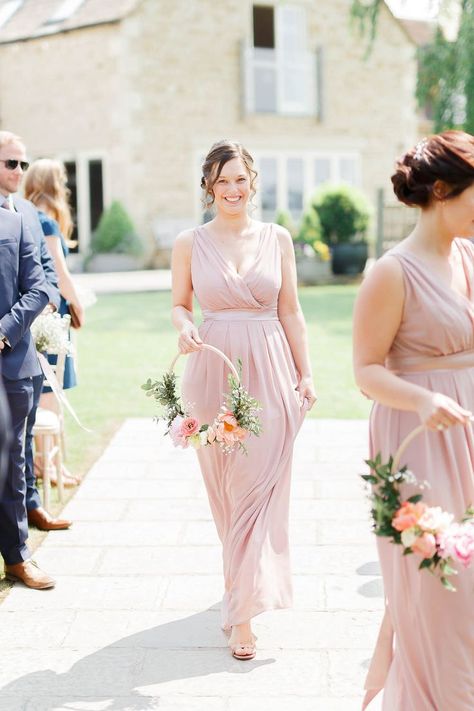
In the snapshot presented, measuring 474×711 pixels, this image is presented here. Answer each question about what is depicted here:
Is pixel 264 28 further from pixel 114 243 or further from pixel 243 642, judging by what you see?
pixel 243 642

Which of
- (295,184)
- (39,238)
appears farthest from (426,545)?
(295,184)

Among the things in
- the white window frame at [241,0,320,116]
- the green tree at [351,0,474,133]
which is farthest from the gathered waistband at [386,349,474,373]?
the white window frame at [241,0,320,116]

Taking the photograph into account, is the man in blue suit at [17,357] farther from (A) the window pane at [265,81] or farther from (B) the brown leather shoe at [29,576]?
(A) the window pane at [265,81]

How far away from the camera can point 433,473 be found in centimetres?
293

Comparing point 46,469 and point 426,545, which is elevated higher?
point 426,545

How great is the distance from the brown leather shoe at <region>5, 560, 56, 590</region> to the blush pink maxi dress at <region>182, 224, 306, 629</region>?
102 centimetres

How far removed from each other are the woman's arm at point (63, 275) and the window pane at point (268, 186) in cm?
2236

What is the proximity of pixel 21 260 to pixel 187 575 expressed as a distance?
1.75 metres

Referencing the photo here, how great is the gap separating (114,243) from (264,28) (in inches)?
318

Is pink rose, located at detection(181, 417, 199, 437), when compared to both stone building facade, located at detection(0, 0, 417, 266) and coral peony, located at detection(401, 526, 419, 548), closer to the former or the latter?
coral peony, located at detection(401, 526, 419, 548)

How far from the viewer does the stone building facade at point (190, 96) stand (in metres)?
26.4

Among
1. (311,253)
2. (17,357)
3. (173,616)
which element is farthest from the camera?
(311,253)

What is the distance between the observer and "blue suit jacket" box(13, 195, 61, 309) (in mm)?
4906

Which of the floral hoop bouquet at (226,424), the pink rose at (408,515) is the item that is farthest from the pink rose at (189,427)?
the pink rose at (408,515)
